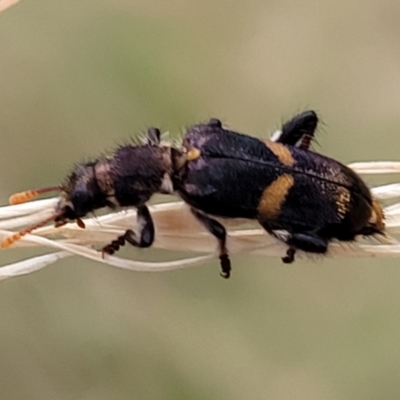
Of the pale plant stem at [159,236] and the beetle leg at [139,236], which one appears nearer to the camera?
the pale plant stem at [159,236]

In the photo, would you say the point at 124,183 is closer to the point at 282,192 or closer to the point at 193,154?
the point at 193,154

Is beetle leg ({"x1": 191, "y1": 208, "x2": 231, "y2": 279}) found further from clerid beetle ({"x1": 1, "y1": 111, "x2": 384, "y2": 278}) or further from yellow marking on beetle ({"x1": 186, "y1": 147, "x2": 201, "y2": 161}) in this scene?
yellow marking on beetle ({"x1": 186, "y1": 147, "x2": 201, "y2": 161})

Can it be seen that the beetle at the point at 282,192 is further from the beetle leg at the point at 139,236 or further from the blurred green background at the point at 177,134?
the blurred green background at the point at 177,134

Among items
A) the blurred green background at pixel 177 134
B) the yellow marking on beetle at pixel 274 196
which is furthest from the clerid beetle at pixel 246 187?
the blurred green background at pixel 177 134

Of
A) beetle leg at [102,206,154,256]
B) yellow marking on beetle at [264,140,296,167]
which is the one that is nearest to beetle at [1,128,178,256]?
beetle leg at [102,206,154,256]

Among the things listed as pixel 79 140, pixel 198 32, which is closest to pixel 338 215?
pixel 79 140

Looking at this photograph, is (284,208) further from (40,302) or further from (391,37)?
(391,37)


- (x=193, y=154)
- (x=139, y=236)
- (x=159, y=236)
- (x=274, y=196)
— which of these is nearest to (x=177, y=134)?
(x=193, y=154)
